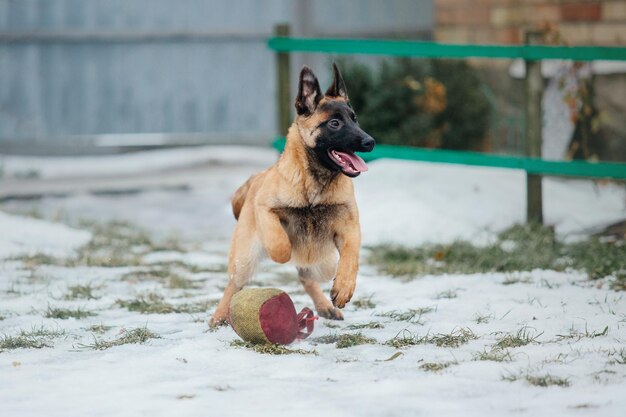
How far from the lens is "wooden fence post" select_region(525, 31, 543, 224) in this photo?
855 cm

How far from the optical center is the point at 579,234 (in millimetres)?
8570

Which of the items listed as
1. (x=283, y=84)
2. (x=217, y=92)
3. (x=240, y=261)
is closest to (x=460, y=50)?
(x=283, y=84)

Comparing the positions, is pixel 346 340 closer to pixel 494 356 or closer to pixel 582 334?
pixel 494 356

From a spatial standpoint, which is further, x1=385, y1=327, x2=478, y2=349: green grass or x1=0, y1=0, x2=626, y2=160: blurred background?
x1=0, y1=0, x2=626, y2=160: blurred background

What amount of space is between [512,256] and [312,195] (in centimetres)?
238

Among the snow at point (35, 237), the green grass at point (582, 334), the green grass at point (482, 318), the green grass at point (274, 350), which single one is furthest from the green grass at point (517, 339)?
the snow at point (35, 237)

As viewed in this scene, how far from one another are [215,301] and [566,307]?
6.63 ft

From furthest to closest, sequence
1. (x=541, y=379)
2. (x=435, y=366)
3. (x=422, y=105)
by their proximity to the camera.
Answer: (x=422, y=105) → (x=435, y=366) → (x=541, y=379)

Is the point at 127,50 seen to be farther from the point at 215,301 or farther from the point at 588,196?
the point at 215,301

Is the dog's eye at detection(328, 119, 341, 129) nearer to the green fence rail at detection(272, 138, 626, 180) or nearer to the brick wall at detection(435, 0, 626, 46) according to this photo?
the green fence rail at detection(272, 138, 626, 180)

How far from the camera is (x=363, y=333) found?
18.5 ft

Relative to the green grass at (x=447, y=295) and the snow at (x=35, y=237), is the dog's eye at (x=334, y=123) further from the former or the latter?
the snow at (x=35, y=237)

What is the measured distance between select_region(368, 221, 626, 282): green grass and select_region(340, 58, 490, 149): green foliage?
3592 millimetres

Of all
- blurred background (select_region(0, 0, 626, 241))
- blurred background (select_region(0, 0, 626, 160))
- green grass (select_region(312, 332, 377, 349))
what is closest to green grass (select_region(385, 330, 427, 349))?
green grass (select_region(312, 332, 377, 349))
